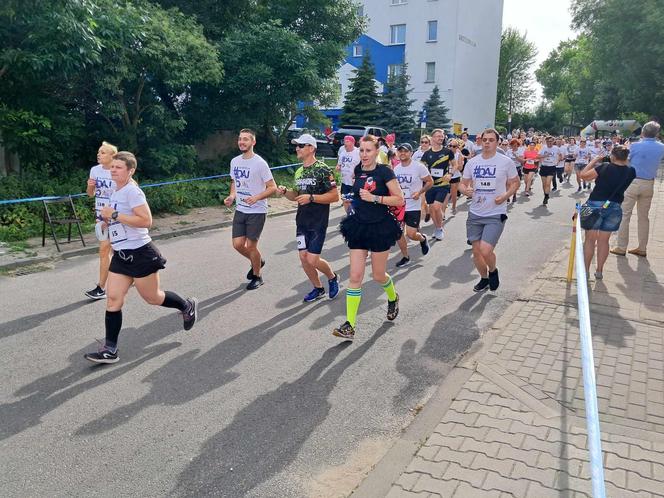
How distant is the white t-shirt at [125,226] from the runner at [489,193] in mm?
4034

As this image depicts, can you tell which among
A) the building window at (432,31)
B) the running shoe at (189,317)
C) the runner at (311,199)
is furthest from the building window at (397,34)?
the running shoe at (189,317)

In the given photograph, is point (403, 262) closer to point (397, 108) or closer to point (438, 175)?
point (438, 175)

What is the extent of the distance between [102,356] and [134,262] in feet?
2.83

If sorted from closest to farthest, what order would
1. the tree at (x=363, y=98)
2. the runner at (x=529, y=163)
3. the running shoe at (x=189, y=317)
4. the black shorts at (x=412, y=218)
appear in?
the running shoe at (x=189, y=317) < the black shorts at (x=412, y=218) < the runner at (x=529, y=163) < the tree at (x=363, y=98)

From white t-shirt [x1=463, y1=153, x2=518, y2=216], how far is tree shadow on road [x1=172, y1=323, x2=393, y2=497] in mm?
3214

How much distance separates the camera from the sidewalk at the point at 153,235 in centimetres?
851

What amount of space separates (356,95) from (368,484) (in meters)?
36.6

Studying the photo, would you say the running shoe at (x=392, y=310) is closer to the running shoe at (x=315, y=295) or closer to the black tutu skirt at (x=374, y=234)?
the black tutu skirt at (x=374, y=234)

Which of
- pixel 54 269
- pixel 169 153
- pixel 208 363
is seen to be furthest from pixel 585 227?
pixel 169 153

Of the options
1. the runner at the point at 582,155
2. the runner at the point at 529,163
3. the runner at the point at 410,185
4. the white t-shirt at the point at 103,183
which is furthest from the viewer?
the runner at the point at 582,155

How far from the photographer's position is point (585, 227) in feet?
25.2

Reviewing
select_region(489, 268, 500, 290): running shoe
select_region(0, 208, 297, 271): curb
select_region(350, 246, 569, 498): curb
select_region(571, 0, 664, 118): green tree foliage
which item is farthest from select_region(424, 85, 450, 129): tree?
select_region(350, 246, 569, 498): curb

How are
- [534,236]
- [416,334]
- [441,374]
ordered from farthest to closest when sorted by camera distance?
[534,236], [416,334], [441,374]

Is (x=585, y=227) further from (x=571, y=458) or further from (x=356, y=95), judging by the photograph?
(x=356, y=95)
